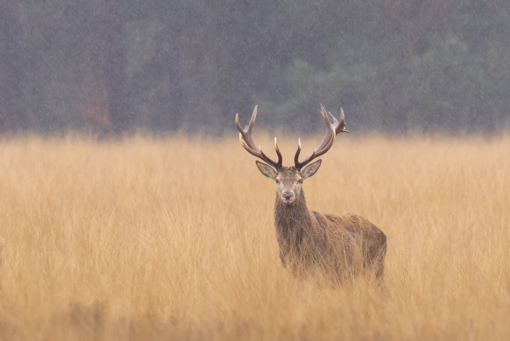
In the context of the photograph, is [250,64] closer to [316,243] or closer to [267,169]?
[267,169]

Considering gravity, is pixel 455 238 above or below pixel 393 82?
below

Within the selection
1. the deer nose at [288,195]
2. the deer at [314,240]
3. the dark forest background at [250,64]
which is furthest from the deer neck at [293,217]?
the dark forest background at [250,64]

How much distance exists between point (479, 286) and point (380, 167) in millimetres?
5800

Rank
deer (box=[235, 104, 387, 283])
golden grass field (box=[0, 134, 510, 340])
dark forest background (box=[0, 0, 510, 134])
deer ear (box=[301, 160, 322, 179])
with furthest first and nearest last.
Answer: dark forest background (box=[0, 0, 510, 134]) < deer ear (box=[301, 160, 322, 179]) < deer (box=[235, 104, 387, 283]) < golden grass field (box=[0, 134, 510, 340])

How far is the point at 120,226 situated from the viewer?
6559 mm

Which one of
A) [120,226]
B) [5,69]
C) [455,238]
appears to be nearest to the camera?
[455,238]

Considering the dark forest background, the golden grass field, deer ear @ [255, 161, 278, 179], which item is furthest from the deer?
the dark forest background

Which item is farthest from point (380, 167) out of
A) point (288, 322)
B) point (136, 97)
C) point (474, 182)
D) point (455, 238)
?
point (136, 97)

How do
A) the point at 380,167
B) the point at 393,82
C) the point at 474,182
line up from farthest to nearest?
the point at 393,82, the point at 380,167, the point at 474,182

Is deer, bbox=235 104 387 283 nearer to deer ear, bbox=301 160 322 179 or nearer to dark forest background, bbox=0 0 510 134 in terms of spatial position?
deer ear, bbox=301 160 322 179

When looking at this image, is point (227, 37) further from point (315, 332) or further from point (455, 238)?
point (315, 332)

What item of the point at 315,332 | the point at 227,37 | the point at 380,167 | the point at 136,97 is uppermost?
the point at 227,37

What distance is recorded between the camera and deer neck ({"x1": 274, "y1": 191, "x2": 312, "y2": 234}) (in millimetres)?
5074

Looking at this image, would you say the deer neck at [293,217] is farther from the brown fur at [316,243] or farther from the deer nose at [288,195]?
the deer nose at [288,195]
